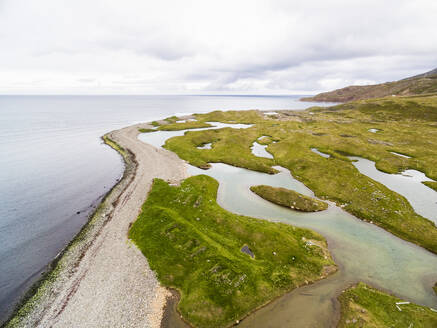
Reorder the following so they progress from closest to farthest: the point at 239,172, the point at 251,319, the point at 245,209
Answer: the point at 251,319 → the point at 245,209 → the point at 239,172

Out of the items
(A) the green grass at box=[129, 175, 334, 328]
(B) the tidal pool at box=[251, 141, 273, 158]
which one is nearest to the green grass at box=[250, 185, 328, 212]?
(A) the green grass at box=[129, 175, 334, 328]

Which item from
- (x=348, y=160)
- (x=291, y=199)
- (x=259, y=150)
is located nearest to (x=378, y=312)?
(x=291, y=199)

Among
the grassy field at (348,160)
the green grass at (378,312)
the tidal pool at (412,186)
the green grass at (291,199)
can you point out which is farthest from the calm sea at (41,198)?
the tidal pool at (412,186)

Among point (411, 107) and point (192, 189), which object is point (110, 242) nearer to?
point (192, 189)

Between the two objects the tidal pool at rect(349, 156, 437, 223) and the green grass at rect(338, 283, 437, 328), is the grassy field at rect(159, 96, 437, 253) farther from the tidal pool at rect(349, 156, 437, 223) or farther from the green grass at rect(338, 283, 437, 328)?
the green grass at rect(338, 283, 437, 328)

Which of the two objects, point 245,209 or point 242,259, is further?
point 245,209

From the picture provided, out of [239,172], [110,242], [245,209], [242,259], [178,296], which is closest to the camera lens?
[178,296]

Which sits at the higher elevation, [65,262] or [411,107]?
[411,107]

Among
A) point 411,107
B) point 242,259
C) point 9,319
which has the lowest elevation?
point 9,319

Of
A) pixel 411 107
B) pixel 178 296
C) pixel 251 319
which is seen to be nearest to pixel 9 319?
pixel 178 296
